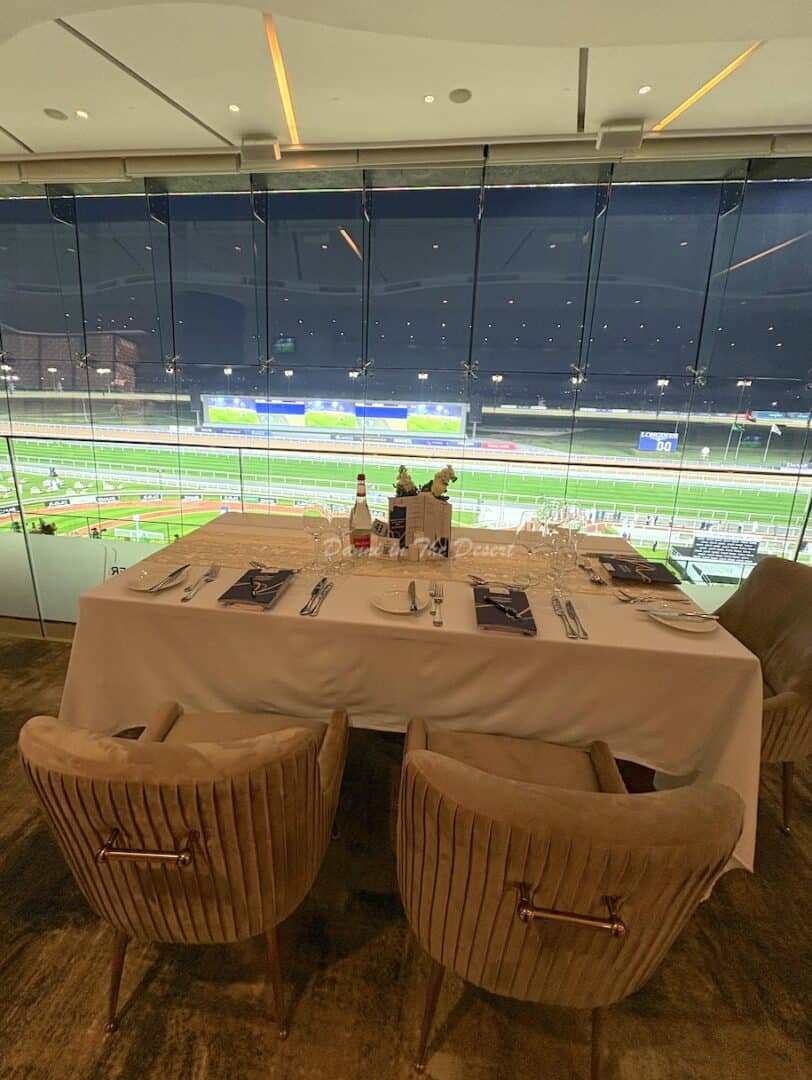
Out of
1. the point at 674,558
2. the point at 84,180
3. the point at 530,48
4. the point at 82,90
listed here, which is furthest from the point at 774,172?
the point at 84,180

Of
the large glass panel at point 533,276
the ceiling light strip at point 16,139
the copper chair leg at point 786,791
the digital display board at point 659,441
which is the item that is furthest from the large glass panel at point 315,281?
the copper chair leg at point 786,791

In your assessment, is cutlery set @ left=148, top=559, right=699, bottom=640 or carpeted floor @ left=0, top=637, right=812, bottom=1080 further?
cutlery set @ left=148, top=559, right=699, bottom=640

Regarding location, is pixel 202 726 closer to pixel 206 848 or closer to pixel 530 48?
pixel 206 848

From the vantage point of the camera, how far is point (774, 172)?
4.22 metres

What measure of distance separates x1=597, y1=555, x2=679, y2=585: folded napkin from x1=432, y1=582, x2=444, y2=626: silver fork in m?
0.66

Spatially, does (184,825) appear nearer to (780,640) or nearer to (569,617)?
(569,617)

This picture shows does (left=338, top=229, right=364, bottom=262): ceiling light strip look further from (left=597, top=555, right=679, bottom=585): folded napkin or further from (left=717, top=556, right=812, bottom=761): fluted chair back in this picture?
(left=717, top=556, right=812, bottom=761): fluted chair back

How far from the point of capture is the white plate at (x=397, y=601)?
140 centimetres

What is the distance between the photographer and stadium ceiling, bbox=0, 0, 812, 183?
6.33ft

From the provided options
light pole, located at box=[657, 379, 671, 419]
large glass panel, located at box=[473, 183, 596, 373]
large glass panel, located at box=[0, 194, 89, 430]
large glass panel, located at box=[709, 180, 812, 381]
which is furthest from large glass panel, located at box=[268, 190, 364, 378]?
large glass panel, located at box=[709, 180, 812, 381]

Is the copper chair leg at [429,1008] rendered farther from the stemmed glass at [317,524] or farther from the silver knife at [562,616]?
the stemmed glass at [317,524]

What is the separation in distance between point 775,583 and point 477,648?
1369 millimetres

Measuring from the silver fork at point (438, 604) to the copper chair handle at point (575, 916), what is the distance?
0.68 metres

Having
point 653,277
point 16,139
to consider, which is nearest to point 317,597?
point 16,139
